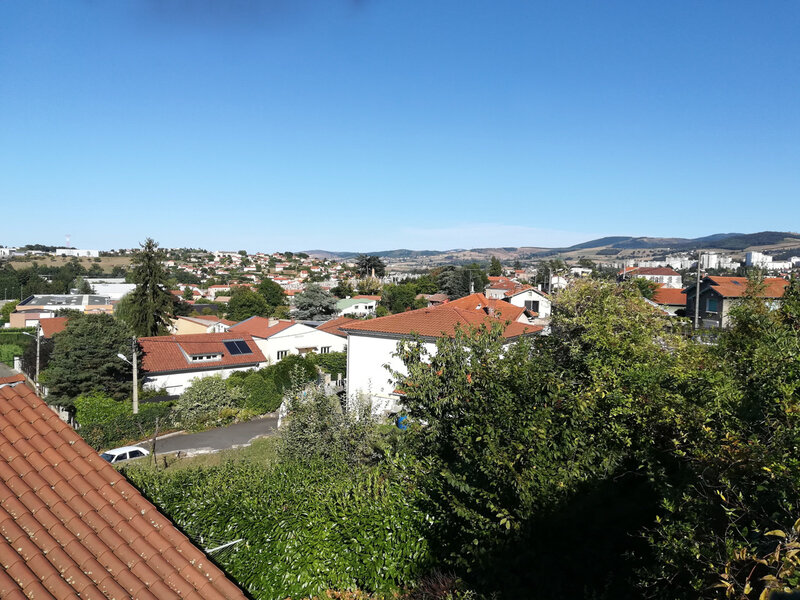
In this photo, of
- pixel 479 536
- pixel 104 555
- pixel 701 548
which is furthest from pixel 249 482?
pixel 701 548

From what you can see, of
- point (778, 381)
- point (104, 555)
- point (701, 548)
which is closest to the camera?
point (104, 555)

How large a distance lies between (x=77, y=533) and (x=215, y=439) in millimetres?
22282

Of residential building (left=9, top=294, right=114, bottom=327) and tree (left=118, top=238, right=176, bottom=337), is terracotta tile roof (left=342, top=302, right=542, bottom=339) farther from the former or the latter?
residential building (left=9, top=294, right=114, bottom=327)

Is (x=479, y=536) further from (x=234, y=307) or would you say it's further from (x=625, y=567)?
(x=234, y=307)

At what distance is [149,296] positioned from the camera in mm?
44188

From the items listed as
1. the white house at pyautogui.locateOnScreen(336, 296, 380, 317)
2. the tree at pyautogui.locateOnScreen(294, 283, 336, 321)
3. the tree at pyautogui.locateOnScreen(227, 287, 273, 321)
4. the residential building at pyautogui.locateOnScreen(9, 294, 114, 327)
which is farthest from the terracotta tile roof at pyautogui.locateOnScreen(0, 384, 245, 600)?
the residential building at pyautogui.locateOnScreen(9, 294, 114, 327)

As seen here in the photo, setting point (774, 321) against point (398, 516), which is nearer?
point (398, 516)

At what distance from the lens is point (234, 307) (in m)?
76.1

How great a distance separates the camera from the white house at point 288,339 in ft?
132

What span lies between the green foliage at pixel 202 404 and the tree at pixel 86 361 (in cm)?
384

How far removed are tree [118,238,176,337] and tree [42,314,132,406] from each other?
16.4 metres

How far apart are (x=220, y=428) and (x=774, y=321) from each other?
24.5m

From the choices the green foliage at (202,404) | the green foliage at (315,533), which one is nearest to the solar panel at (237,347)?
the green foliage at (202,404)

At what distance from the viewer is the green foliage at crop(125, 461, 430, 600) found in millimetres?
7480
